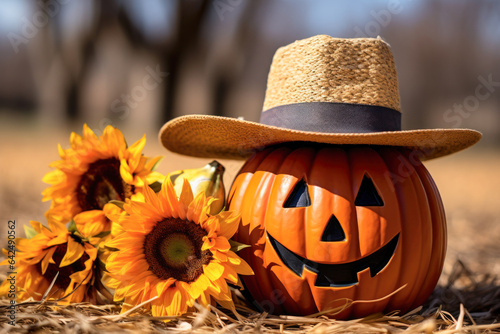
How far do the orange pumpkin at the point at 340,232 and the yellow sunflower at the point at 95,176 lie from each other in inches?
19.4

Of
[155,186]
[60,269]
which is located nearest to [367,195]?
[155,186]

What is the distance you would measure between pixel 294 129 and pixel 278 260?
515 millimetres

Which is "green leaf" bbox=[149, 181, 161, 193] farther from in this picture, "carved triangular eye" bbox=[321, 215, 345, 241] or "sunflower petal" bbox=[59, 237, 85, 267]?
"carved triangular eye" bbox=[321, 215, 345, 241]

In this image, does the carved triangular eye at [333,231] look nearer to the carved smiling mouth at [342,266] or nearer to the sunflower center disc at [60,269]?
the carved smiling mouth at [342,266]

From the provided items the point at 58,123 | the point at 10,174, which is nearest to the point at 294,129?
the point at 10,174

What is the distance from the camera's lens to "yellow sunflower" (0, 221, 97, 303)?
5.25ft

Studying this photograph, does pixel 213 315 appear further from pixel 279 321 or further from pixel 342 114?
pixel 342 114

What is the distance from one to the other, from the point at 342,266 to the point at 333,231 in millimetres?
137

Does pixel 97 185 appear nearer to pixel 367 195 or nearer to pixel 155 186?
pixel 155 186

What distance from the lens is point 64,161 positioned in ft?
5.79

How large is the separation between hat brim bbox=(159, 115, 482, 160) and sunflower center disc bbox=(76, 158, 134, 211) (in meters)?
0.28

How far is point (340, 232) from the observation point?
1.48 meters

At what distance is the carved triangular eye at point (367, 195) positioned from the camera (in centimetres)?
153

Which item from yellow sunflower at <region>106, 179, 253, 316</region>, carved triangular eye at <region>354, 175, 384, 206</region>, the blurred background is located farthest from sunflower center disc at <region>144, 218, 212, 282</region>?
the blurred background
